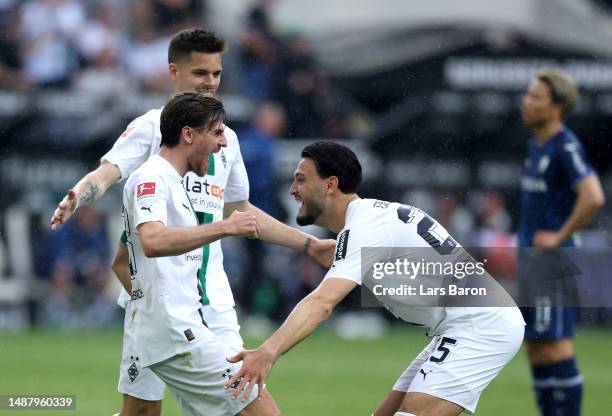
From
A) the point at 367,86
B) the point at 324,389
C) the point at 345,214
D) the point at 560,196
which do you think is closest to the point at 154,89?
the point at 367,86

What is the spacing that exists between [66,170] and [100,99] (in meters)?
0.98

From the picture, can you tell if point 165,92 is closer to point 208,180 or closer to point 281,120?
point 281,120

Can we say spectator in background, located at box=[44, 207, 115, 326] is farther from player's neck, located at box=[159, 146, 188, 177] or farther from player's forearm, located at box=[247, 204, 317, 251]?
player's neck, located at box=[159, 146, 188, 177]

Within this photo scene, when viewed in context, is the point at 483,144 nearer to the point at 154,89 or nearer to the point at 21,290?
the point at 154,89

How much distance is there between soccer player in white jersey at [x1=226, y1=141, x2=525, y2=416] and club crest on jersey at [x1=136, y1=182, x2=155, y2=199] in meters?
0.88

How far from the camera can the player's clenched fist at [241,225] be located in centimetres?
529

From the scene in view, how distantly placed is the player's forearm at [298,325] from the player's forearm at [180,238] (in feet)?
1.80

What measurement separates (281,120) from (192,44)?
324 inches

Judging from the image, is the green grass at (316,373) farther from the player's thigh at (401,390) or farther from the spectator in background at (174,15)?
the spectator in background at (174,15)

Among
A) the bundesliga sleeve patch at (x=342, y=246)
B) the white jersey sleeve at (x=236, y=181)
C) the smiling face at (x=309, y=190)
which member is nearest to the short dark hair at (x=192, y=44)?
the white jersey sleeve at (x=236, y=181)

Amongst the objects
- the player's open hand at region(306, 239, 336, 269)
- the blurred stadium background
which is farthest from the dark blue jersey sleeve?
the blurred stadium background

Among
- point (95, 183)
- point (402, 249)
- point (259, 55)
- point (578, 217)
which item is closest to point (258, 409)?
point (402, 249)

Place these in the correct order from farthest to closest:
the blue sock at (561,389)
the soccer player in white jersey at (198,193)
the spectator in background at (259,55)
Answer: the spectator in background at (259,55)
the blue sock at (561,389)
the soccer player in white jersey at (198,193)

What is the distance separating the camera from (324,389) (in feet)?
35.5
